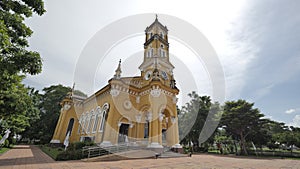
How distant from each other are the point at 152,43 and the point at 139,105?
10181 mm

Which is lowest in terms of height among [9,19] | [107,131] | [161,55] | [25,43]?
[107,131]

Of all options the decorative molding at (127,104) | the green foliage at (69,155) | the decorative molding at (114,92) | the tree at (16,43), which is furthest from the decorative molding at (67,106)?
the tree at (16,43)

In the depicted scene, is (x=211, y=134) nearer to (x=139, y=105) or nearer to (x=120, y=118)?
(x=139, y=105)

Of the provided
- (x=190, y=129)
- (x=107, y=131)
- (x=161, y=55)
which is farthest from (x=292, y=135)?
(x=107, y=131)

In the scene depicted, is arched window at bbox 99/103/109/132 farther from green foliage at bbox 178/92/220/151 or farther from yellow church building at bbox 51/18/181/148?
green foliage at bbox 178/92/220/151

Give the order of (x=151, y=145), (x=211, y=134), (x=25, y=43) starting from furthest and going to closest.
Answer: (x=211, y=134) < (x=151, y=145) < (x=25, y=43)

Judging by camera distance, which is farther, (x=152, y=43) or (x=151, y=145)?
(x=152, y=43)

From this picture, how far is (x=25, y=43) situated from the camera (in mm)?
6887

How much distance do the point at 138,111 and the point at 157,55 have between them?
8.25 meters

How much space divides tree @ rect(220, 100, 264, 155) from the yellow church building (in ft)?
44.6

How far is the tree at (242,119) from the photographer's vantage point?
81.1 ft

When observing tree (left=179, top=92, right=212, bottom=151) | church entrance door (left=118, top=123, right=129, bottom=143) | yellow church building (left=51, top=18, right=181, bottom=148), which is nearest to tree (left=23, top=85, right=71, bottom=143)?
yellow church building (left=51, top=18, right=181, bottom=148)

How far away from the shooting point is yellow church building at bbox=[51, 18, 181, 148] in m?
15.0

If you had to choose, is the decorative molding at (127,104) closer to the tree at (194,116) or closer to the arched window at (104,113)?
the arched window at (104,113)
